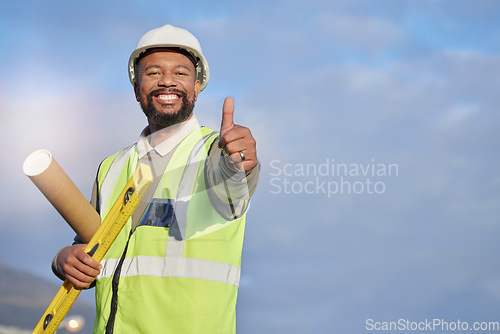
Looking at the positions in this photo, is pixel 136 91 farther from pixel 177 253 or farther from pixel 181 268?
pixel 181 268

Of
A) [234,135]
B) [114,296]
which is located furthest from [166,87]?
[114,296]

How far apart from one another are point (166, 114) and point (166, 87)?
25cm

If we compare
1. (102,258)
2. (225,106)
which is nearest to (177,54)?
(225,106)

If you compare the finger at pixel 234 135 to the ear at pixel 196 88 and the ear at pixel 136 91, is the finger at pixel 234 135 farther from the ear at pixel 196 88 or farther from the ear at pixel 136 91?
the ear at pixel 136 91

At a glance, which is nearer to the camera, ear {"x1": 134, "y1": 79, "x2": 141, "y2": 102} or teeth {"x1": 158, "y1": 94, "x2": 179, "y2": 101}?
teeth {"x1": 158, "y1": 94, "x2": 179, "y2": 101}

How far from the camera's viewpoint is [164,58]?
17.1 ft

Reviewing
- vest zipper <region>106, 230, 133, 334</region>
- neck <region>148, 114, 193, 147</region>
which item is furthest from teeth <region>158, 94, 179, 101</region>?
vest zipper <region>106, 230, 133, 334</region>

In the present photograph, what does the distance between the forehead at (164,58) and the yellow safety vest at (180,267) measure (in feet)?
3.06

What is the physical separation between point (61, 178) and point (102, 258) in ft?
2.40

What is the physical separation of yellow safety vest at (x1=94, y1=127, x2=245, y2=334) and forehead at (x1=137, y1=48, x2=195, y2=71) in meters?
0.93

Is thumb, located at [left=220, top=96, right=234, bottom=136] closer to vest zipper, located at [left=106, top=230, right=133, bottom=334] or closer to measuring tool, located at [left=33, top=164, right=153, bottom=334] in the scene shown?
measuring tool, located at [left=33, top=164, right=153, bottom=334]

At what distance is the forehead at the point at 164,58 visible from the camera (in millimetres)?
5195

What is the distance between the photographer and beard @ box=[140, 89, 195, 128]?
510 centimetres

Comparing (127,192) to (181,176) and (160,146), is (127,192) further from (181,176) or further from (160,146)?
(160,146)
